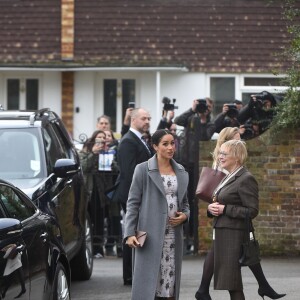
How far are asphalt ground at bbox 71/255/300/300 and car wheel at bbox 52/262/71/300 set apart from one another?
1884 millimetres

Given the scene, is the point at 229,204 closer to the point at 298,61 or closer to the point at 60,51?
the point at 298,61

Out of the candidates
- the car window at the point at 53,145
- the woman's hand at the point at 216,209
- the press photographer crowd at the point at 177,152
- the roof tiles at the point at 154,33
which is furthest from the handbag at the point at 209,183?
the roof tiles at the point at 154,33

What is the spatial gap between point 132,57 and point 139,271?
45.7 ft

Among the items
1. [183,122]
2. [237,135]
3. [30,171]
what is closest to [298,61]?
[183,122]

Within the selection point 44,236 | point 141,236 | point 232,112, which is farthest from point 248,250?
point 232,112

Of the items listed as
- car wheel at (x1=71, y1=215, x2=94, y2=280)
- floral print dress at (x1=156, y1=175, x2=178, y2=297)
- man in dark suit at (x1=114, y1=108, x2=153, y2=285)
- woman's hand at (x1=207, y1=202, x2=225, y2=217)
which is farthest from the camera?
car wheel at (x1=71, y1=215, x2=94, y2=280)

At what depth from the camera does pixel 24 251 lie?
27.0 ft

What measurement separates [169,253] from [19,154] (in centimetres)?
257

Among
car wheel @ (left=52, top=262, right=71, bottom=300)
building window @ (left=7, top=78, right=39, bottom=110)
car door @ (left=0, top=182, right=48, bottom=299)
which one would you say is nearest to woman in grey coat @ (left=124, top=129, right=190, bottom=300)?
car wheel @ (left=52, top=262, right=71, bottom=300)

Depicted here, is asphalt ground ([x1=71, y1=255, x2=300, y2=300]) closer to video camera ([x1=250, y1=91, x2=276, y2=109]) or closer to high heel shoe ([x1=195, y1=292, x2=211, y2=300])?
high heel shoe ([x1=195, y1=292, x2=211, y2=300])

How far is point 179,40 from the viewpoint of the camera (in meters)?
23.2

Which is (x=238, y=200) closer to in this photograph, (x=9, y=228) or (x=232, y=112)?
(x=9, y=228)

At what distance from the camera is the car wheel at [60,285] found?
29.8ft

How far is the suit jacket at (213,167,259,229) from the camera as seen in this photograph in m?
9.61
